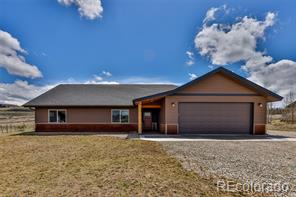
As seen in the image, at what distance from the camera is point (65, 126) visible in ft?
55.8

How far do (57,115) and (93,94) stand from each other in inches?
142

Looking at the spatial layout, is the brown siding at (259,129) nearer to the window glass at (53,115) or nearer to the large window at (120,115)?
the large window at (120,115)

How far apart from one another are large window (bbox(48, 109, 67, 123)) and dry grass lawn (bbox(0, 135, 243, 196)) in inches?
361

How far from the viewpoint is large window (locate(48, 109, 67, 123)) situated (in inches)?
672

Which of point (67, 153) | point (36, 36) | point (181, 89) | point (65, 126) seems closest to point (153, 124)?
point (181, 89)

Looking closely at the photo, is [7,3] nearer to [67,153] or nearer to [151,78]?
[67,153]

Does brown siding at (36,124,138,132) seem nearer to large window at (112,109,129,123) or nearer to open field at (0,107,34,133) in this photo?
large window at (112,109,129,123)

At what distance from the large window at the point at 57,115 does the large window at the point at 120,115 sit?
3923mm

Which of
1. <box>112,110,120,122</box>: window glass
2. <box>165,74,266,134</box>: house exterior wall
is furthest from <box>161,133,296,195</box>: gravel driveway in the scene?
<box>112,110,120,122</box>: window glass

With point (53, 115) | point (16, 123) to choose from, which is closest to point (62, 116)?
point (53, 115)

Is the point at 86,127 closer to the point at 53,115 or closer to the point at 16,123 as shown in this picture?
the point at 53,115

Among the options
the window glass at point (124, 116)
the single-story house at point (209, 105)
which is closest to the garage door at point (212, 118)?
the single-story house at point (209, 105)

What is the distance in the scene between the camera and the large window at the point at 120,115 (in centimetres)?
1722

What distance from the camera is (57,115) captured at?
17156mm
